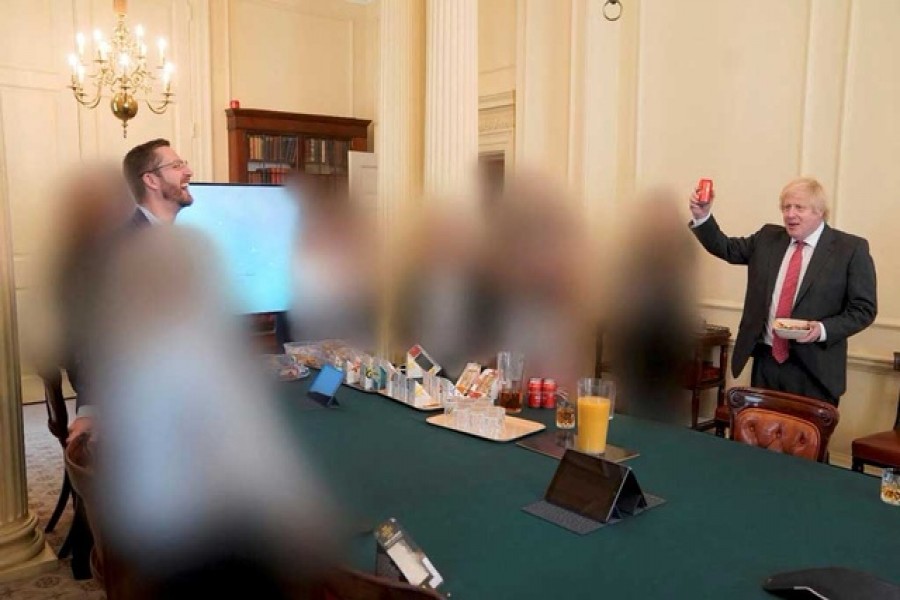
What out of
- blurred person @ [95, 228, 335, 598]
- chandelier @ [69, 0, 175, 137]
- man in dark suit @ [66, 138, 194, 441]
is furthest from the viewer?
chandelier @ [69, 0, 175, 137]

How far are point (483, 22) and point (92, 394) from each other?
4.40 m

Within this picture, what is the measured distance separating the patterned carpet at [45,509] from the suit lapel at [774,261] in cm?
226

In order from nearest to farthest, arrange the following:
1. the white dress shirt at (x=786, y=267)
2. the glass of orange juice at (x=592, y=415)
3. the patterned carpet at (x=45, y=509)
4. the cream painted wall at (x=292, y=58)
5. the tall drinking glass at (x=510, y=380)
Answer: the glass of orange juice at (x=592, y=415) → the tall drinking glass at (x=510, y=380) → the patterned carpet at (x=45, y=509) → the white dress shirt at (x=786, y=267) → the cream painted wall at (x=292, y=58)

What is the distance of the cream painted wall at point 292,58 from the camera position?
5316 mm

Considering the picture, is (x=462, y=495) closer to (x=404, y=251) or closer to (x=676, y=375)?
(x=404, y=251)

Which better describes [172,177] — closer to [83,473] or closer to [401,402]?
[83,473]

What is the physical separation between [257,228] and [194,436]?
0.78 meters

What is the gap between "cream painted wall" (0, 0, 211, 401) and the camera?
14.3ft

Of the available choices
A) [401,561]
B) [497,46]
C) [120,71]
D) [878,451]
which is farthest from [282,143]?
[401,561]

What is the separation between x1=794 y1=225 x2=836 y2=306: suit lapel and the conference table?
106cm

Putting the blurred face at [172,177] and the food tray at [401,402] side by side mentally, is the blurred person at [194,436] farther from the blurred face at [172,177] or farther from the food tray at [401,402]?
the food tray at [401,402]

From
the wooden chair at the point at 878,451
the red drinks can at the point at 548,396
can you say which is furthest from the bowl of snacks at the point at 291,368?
the wooden chair at the point at 878,451

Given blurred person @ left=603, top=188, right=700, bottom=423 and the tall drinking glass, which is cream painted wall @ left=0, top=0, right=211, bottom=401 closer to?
the tall drinking glass

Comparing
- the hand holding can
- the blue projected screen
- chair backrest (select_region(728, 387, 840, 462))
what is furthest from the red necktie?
the blue projected screen
